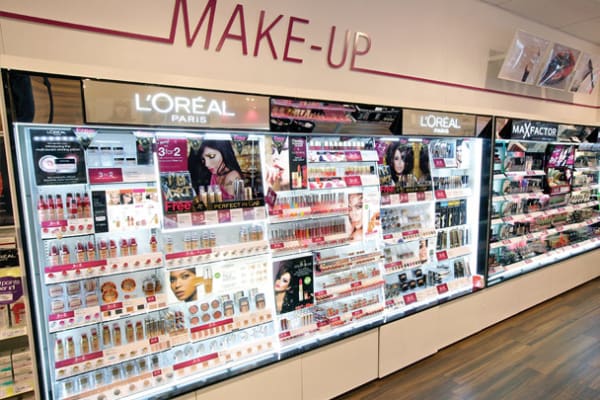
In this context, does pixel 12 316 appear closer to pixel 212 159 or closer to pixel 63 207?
pixel 63 207

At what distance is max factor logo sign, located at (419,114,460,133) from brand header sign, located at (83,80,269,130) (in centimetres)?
140

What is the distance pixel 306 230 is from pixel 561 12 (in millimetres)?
4301

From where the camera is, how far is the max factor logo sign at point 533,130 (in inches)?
133

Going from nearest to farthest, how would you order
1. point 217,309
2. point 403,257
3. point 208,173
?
1. point 208,173
2. point 217,309
3. point 403,257

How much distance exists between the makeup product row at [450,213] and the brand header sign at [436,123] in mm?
686

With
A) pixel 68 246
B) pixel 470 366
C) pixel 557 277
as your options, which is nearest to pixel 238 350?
pixel 68 246

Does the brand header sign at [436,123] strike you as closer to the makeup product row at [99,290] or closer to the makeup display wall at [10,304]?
the makeup product row at [99,290]

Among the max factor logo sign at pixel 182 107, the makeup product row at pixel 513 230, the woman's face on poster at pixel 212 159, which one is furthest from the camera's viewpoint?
the makeup product row at pixel 513 230

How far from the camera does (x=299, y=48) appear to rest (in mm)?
→ 2666

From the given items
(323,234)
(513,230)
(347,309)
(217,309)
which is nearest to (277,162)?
(323,234)

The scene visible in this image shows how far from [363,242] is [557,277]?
332 cm

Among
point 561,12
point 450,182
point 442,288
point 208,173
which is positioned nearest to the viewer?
point 208,173

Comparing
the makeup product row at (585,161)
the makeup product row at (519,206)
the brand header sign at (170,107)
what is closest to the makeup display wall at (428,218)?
the makeup product row at (519,206)

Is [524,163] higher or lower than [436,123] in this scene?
lower
